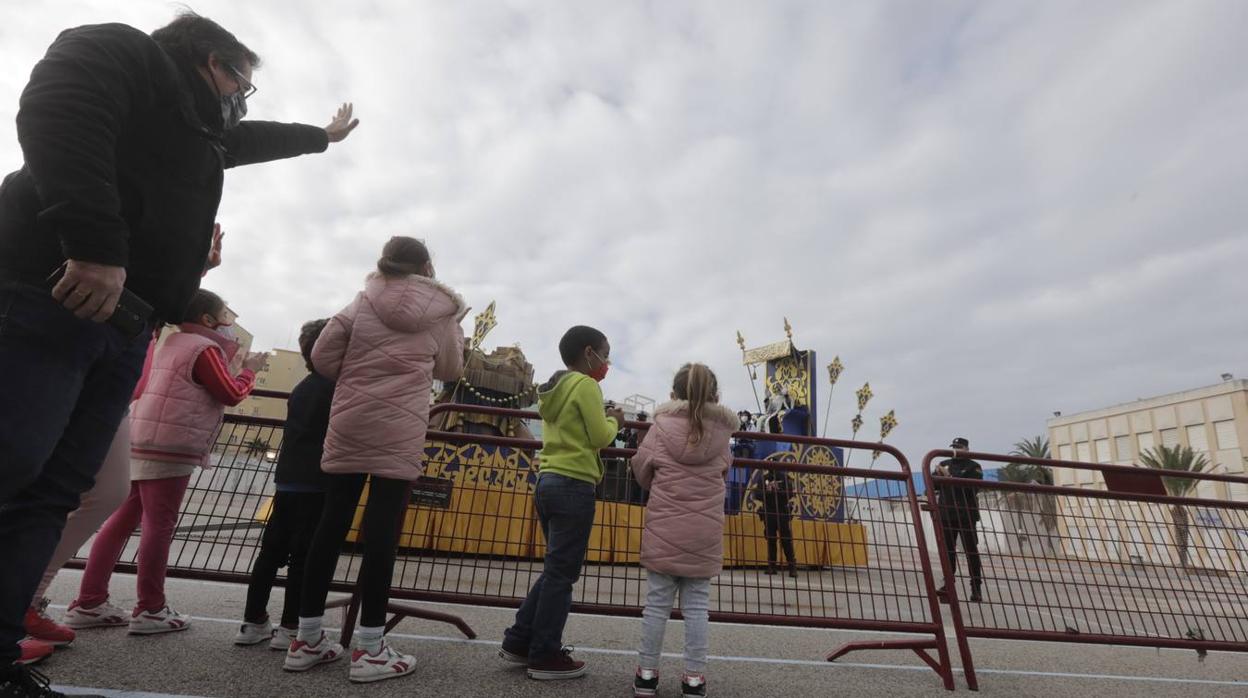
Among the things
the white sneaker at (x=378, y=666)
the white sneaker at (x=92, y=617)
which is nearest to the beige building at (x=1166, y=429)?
the white sneaker at (x=378, y=666)

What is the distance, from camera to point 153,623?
8.84ft

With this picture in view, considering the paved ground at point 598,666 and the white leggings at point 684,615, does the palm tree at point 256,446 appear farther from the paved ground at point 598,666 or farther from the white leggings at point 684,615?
the white leggings at point 684,615

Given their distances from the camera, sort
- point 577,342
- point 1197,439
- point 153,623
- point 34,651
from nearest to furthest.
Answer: point 34,651 < point 153,623 < point 577,342 < point 1197,439

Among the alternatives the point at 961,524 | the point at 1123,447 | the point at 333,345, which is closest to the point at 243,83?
the point at 333,345

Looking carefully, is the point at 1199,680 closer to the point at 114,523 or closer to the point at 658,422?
the point at 658,422

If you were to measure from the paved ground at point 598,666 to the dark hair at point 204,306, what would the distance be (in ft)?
4.94

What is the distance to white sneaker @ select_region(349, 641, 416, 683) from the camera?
225 centimetres

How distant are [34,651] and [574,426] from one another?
2144mm

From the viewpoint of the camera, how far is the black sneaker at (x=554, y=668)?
2467mm

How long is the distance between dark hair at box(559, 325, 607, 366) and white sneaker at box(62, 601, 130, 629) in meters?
2.44

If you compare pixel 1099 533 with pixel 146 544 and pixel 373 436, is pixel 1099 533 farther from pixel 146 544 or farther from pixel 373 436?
pixel 146 544

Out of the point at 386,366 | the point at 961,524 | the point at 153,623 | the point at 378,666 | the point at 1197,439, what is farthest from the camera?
the point at 1197,439

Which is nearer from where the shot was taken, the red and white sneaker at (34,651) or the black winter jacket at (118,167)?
the black winter jacket at (118,167)

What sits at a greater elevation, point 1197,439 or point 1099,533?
point 1197,439
